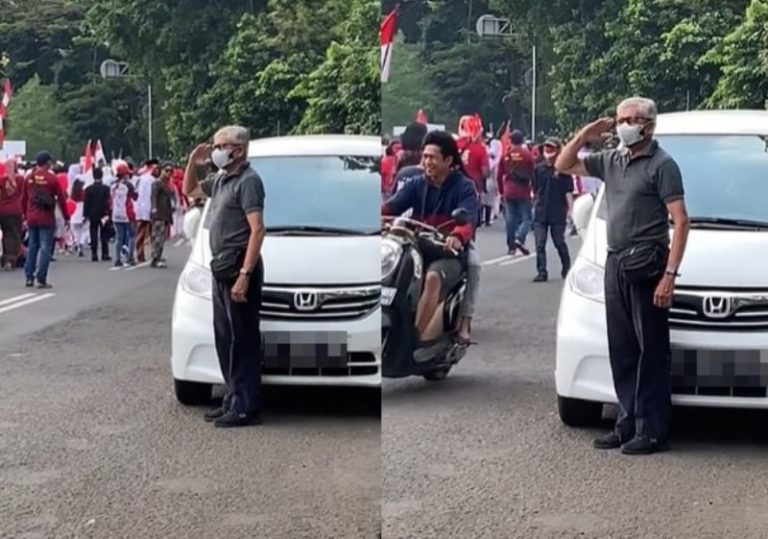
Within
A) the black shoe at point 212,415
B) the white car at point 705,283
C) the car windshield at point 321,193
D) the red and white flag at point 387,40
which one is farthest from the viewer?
the black shoe at point 212,415

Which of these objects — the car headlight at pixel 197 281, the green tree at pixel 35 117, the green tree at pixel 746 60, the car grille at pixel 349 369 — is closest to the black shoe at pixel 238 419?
the car grille at pixel 349 369

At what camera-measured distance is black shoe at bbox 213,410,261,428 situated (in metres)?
2.67

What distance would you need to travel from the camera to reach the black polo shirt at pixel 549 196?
7.76 feet

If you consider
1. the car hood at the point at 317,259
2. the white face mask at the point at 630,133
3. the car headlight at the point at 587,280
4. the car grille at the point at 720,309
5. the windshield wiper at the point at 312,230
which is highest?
the white face mask at the point at 630,133

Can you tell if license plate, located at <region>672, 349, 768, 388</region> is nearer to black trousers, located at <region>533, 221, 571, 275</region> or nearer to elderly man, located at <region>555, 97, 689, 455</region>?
elderly man, located at <region>555, 97, 689, 455</region>

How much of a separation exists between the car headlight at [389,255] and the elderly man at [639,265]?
1.39ft

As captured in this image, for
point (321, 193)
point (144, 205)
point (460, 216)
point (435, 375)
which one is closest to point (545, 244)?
point (460, 216)

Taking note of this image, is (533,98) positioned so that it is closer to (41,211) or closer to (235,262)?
(235,262)

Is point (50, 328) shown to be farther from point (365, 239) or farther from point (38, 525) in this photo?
point (365, 239)

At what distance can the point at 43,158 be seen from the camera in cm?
260

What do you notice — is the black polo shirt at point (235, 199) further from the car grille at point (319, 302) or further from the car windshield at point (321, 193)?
the car grille at point (319, 302)

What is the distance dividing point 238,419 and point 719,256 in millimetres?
1171

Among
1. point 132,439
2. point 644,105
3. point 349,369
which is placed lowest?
point 132,439

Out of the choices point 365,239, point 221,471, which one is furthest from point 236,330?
point 365,239
